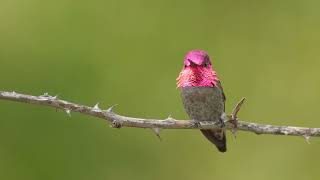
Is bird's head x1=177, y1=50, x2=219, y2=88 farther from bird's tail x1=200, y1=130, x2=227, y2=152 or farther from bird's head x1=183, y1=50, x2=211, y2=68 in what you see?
bird's tail x1=200, y1=130, x2=227, y2=152

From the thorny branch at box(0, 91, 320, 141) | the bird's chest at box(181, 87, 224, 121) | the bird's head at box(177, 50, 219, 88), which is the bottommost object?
the thorny branch at box(0, 91, 320, 141)

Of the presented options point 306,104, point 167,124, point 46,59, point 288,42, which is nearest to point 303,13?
point 288,42

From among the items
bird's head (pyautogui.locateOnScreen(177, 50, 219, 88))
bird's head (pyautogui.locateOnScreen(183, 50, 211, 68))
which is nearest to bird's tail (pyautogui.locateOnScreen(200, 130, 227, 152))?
bird's head (pyautogui.locateOnScreen(177, 50, 219, 88))

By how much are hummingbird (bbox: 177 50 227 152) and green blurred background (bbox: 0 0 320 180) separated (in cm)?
204

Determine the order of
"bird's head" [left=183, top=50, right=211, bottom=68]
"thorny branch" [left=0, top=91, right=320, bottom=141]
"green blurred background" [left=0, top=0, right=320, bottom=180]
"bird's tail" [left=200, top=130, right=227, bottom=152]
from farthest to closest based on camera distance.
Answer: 1. "green blurred background" [left=0, top=0, right=320, bottom=180]
2. "bird's tail" [left=200, top=130, right=227, bottom=152]
3. "bird's head" [left=183, top=50, right=211, bottom=68]
4. "thorny branch" [left=0, top=91, right=320, bottom=141]

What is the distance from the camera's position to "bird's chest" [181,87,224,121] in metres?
3.92

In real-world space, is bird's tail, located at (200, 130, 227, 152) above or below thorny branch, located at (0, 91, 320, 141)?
above

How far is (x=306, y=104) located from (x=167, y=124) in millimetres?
3247

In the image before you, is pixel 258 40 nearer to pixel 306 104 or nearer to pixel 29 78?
pixel 306 104

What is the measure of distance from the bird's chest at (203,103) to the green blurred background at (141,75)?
80.2 inches

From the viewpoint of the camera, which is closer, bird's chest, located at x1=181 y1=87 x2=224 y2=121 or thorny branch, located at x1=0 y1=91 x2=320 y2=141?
thorny branch, located at x1=0 y1=91 x2=320 y2=141

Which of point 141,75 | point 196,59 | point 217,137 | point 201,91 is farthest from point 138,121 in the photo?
point 141,75

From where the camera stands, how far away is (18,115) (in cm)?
604

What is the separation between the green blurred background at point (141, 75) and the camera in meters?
6.09
